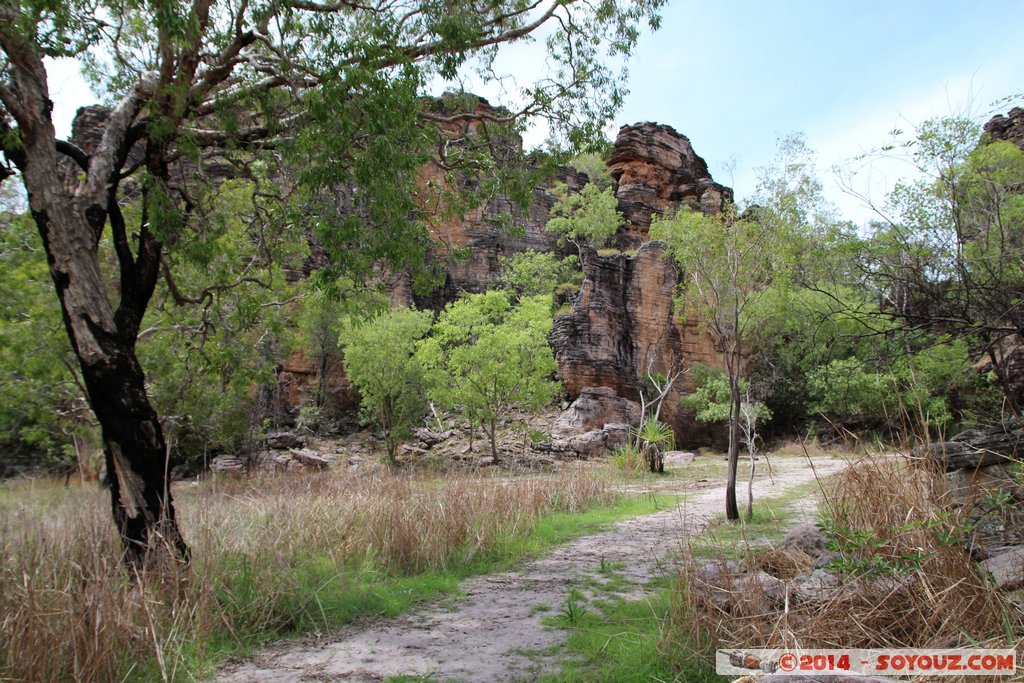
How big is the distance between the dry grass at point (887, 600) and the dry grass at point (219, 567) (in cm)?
310

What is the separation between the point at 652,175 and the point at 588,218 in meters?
6.97

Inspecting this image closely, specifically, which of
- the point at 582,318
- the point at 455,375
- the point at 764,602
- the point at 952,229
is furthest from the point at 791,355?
the point at 764,602

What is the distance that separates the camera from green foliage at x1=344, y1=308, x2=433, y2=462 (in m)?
22.8

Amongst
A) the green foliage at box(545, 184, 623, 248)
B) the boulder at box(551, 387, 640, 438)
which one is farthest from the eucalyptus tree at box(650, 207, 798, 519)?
the green foliage at box(545, 184, 623, 248)

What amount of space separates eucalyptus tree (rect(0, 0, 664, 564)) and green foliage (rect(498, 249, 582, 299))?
25.9 meters

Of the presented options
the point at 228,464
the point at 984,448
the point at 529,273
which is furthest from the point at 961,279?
the point at 529,273

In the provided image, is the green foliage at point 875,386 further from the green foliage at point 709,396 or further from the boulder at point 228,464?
the boulder at point 228,464

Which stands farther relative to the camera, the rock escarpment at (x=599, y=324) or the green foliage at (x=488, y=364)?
the rock escarpment at (x=599, y=324)

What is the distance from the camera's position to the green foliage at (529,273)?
111 ft

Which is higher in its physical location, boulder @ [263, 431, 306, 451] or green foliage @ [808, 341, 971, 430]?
green foliage @ [808, 341, 971, 430]

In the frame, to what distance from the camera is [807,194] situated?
98.4ft

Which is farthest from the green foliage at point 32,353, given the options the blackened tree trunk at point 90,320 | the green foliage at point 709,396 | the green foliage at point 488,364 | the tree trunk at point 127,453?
the green foliage at point 709,396

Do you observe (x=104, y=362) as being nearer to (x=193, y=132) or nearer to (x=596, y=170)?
(x=193, y=132)

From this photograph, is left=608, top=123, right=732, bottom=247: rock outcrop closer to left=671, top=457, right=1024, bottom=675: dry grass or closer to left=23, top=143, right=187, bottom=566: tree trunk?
left=23, top=143, right=187, bottom=566: tree trunk
